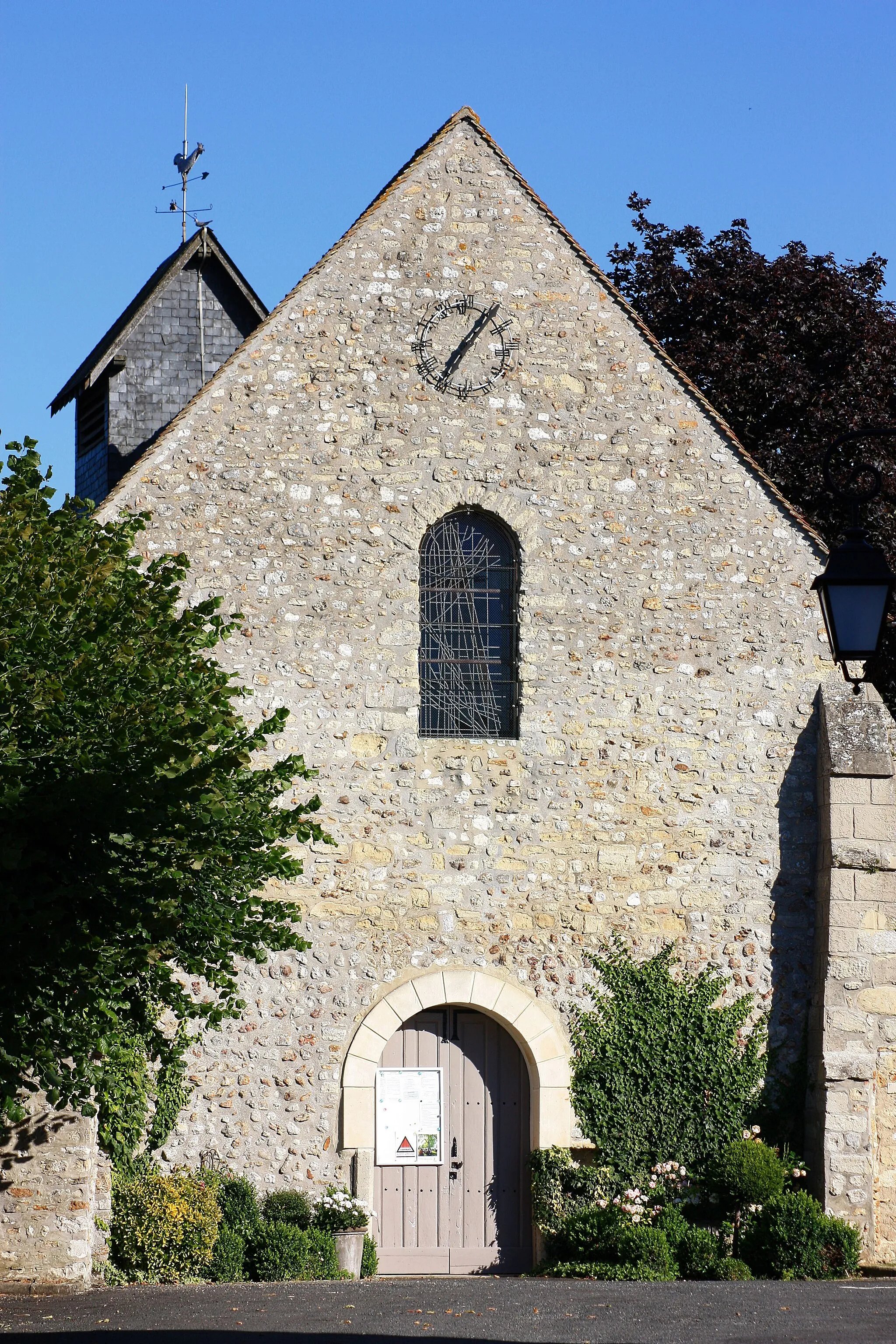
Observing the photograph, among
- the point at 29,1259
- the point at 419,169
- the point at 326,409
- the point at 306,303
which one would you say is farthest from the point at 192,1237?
the point at 419,169

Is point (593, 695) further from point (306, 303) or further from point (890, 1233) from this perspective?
point (890, 1233)

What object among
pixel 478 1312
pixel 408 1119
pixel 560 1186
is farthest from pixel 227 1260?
pixel 560 1186

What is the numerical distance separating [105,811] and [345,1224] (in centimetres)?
540

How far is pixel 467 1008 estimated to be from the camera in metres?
13.2

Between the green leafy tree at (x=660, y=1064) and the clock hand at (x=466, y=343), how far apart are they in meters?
5.07

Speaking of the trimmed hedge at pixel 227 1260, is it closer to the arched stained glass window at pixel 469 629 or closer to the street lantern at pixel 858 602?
the arched stained glass window at pixel 469 629

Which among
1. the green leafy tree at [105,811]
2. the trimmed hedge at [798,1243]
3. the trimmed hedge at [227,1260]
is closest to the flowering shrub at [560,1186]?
the trimmed hedge at [798,1243]

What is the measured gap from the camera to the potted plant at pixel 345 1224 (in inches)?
476

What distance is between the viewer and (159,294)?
57.1 ft

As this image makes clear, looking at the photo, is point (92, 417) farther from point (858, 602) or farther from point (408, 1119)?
point (858, 602)

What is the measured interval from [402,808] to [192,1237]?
3674 millimetres

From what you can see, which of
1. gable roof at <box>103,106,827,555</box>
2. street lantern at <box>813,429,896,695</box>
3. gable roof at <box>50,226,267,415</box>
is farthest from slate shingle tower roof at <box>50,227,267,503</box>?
street lantern at <box>813,429,896,695</box>

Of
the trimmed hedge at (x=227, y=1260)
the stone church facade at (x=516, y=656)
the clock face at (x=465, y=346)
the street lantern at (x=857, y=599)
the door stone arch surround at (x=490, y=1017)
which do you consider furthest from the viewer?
the clock face at (x=465, y=346)

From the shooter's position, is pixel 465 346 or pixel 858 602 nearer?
→ pixel 858 602
